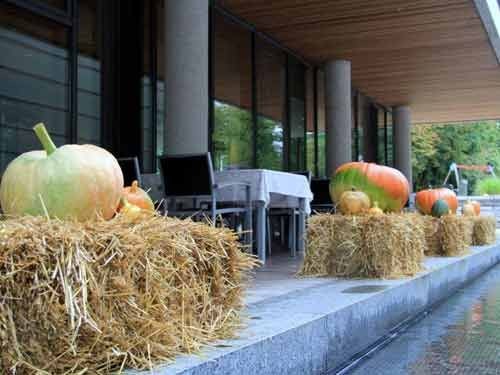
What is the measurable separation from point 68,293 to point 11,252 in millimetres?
154

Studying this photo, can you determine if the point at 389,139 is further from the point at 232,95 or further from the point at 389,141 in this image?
the point at 232,95

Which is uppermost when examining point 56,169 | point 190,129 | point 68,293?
point 190,129

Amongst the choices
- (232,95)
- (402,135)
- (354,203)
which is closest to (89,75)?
(232,95)

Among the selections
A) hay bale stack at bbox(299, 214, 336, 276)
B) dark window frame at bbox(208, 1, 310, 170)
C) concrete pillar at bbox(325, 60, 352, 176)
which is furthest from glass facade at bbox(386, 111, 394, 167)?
hay bale stack at bbox(299, 214, 336, 276)

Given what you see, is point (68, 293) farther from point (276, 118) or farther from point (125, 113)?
point (276, 118)

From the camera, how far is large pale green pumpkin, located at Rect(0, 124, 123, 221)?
189 cm

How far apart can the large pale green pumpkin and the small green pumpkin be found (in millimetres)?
4522

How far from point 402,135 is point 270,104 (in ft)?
19.5

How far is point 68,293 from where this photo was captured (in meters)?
1.42

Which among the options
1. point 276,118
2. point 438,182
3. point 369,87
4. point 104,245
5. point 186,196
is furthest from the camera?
point 438,182

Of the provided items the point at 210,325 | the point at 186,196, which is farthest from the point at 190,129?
the point at 210,325

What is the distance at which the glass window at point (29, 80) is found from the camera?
221 inches

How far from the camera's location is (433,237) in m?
5.53

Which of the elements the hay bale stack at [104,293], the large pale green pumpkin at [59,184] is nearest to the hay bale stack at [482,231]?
the hay bale stack at [104,293]
